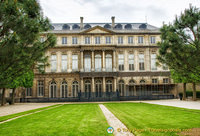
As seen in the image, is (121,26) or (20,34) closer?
(20,34)

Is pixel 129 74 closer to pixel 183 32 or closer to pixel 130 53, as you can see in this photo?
pixel 130 53

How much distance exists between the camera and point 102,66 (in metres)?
41.9

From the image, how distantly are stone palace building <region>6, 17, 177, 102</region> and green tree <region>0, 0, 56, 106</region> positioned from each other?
3151 cm

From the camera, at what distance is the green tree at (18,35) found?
7.74m

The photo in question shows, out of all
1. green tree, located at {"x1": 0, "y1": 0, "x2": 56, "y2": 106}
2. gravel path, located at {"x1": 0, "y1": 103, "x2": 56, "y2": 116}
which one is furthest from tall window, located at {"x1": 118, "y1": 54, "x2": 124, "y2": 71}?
green tree, located at {"x1": 0, "y1": 0, "x2": 56, "y2": 106}

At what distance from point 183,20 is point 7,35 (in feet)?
29.5

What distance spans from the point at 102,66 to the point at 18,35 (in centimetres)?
3381

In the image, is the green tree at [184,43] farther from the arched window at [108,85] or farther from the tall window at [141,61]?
the tall window at [141,61]

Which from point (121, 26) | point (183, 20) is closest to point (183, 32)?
point (183, 20)

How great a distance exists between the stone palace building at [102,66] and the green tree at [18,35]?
3151 centimetres

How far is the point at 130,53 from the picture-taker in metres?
43.6

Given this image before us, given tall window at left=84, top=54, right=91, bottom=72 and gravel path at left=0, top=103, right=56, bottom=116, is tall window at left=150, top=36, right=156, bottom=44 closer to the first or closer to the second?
tall window at left=84, top=54, right=91, bottom=72

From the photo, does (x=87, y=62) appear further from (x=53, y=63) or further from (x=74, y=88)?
(x=53, y=63)

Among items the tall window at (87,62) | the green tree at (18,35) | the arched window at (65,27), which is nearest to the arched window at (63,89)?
the tall window at (87,62)
